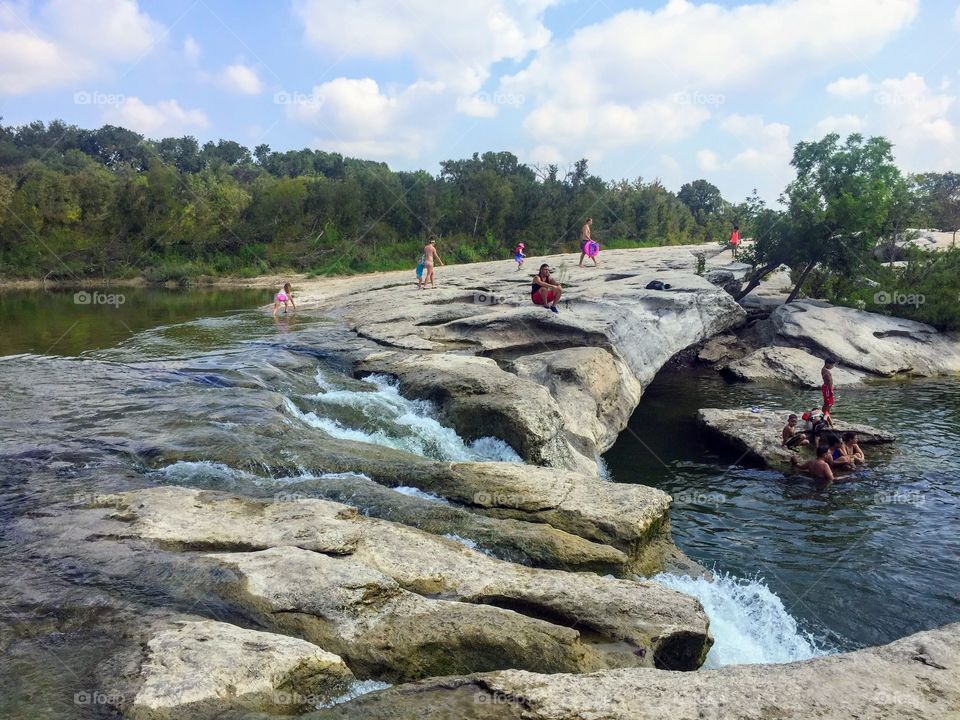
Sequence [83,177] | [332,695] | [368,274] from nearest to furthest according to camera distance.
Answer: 1. [332,695]
2. [368,274]
3. [83,177]

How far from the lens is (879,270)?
26.5 m

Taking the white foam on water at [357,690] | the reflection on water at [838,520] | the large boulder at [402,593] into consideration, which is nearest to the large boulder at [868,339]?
the reflection on water at [838,520]

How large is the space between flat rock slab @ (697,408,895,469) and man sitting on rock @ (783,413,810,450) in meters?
0.16

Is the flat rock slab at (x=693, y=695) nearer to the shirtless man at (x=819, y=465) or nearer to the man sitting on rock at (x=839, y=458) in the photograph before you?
the shirtless man at (x=819, y=465)

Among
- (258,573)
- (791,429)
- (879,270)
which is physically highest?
(879,270)

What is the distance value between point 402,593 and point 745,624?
4593mm

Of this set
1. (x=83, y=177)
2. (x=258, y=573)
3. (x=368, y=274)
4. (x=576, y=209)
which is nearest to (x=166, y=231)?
(x=83, y=177)

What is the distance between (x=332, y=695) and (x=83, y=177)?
2065 inches

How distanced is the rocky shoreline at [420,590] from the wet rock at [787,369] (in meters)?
12.0

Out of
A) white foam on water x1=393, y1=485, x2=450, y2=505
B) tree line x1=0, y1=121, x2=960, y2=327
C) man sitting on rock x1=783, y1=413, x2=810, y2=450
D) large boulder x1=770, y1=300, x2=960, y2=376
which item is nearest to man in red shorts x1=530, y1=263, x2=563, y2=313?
man sitting on rock x1=783, y1=413, x2=810, y2=450

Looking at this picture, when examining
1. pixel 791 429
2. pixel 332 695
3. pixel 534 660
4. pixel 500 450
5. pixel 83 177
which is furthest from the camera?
pixel 83 177

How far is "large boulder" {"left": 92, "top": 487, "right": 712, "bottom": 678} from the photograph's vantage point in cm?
539

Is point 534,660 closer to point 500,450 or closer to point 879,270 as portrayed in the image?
point 500,450

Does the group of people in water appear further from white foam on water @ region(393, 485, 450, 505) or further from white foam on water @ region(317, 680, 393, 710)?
white foam on water @ region(317, 680, 393, 710)
